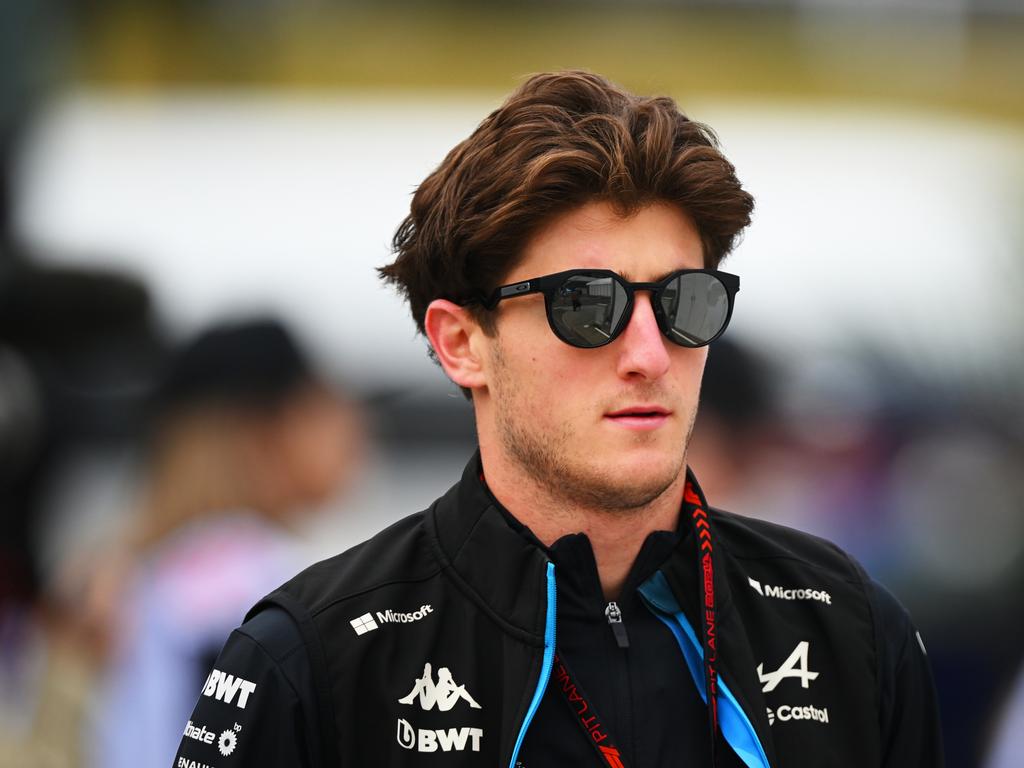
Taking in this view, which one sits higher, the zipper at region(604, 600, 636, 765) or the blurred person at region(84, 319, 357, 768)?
the blurred person at region(84, 319, 357, 768)

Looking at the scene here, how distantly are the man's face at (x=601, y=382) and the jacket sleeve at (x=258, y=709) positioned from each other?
0.48m

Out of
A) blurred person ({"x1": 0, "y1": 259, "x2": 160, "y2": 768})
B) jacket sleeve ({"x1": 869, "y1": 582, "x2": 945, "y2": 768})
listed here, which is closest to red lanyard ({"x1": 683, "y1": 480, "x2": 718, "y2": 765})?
jacket sleeve ({"x1": 869, "y1": 582, "x2": 945, "y2": 768})

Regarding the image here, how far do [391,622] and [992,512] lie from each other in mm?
4753

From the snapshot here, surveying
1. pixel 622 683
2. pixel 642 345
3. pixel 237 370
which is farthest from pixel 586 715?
pixel 237 370

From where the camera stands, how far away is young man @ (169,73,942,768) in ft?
6.75

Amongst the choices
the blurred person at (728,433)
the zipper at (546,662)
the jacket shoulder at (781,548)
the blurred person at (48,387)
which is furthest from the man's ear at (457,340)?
the blurred person at (48,387)

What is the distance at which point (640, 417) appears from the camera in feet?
7.12

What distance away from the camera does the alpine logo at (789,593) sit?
231 cm

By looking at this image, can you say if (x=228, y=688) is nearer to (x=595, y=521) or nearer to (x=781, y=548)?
(x=595, y=521)

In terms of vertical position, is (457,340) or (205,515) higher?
(457,340)

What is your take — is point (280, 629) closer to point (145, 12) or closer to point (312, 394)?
point (312, 394)

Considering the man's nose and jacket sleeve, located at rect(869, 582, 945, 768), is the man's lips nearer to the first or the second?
the man's nose

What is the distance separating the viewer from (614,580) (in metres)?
2.22

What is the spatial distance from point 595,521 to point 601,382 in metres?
0.22
